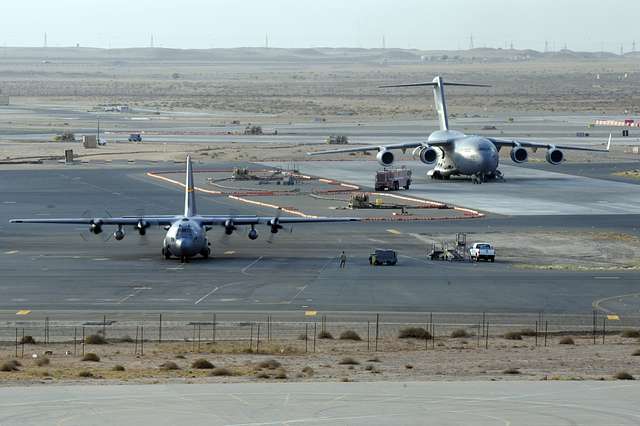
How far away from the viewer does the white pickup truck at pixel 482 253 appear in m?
82.6

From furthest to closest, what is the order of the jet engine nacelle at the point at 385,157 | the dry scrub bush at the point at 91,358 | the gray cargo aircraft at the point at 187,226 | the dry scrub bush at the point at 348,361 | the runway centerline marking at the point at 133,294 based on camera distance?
the jet engine nacelle at the point at 385,157 < the gray cargo aircraft at the point at 187,226 < the runway centerline marking at the point at 133,294 < the dry scrub bush at the point at 91,358 < the dry scrub bush at the point at 348,361

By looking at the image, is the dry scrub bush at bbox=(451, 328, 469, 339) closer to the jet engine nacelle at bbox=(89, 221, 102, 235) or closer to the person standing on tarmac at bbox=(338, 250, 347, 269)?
the person standing on tarmac at bbox=(338, 250, 347, 269)

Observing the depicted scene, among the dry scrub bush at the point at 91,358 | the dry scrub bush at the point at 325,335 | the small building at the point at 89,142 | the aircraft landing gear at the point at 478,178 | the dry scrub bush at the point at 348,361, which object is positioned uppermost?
the small building at the point at 89,142

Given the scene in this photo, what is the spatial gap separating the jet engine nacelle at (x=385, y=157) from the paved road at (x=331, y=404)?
87360 mm

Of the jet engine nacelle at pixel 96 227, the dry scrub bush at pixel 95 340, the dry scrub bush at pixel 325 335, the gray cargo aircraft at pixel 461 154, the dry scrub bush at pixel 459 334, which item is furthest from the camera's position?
the gray cargo aircraft at pixel 461 154

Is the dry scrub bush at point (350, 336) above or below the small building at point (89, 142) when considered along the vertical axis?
below

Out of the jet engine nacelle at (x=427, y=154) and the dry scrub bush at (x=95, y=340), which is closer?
the dry scrub bush at (x=95, y=340)

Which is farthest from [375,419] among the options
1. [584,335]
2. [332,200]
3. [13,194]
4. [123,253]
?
[13,194]

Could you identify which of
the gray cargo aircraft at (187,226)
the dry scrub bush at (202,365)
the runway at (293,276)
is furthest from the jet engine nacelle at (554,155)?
the dry scrub bush at (202,365)

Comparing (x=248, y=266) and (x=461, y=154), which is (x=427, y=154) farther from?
(x=248, y=266)

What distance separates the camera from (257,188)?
128 metres

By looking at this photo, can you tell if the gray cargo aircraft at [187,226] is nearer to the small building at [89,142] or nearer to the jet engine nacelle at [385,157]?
the jet engine nacelle at [385,157]

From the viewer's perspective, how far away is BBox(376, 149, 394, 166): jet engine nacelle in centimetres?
13393

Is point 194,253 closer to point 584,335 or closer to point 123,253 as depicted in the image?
point 123,253
